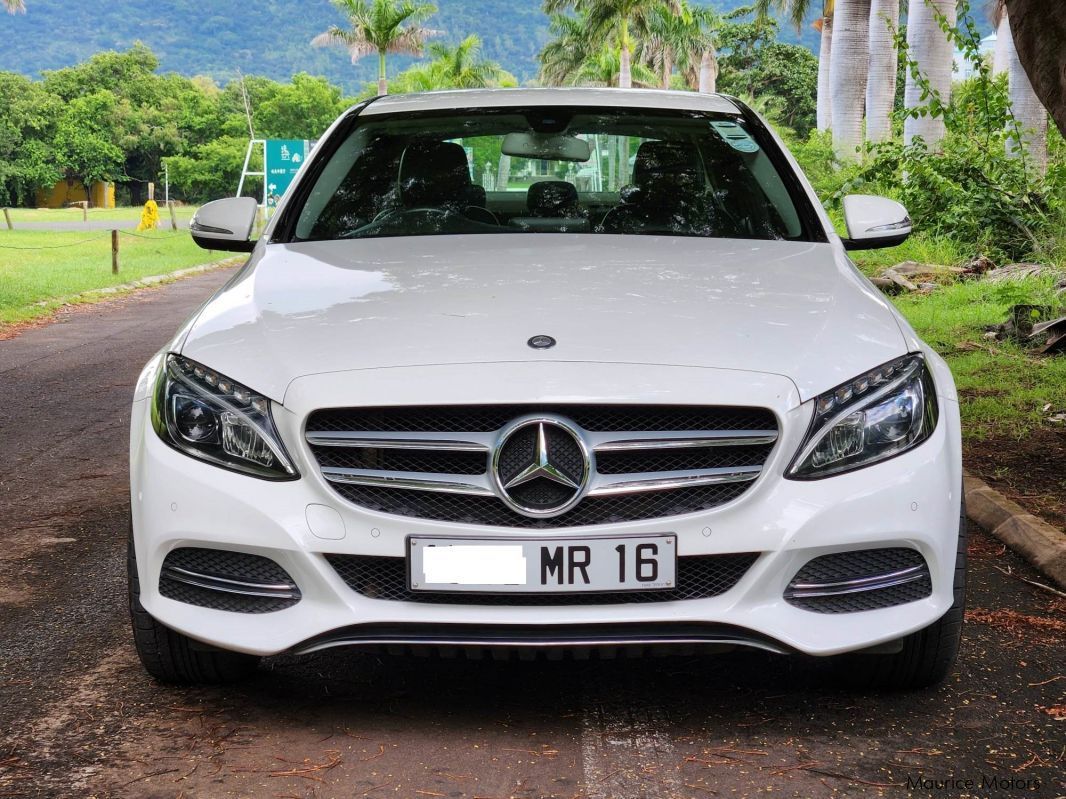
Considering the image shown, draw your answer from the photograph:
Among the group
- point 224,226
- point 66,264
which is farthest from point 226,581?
point 66,264

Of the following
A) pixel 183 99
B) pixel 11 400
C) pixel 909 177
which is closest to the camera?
pixel 11 400

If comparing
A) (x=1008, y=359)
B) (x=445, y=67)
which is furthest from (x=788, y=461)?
(x=445, y=67)

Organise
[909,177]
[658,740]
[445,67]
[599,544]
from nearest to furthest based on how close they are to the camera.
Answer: [599,544], [658,740], [909,177], [445,67]

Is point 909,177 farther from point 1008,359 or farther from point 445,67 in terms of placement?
point 445,67

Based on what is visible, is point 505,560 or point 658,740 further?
point 658,740

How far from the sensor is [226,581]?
2.96 meters

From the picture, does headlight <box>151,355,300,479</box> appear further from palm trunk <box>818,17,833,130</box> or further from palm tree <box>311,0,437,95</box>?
palm tree <box>311,0,437,95</box>

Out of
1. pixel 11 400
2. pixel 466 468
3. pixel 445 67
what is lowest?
pixel 11 400

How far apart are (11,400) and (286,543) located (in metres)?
6.37

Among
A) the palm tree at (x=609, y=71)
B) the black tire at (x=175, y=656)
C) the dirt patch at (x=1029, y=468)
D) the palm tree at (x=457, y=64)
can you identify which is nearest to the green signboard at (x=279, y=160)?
the dirt patch at (x=1029, y=468)

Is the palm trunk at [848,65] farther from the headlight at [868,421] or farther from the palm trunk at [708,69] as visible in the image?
the palm trunk at [708,69]

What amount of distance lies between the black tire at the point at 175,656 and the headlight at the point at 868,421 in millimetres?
1418

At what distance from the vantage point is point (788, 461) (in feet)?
9.46

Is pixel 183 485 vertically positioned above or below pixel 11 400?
above
